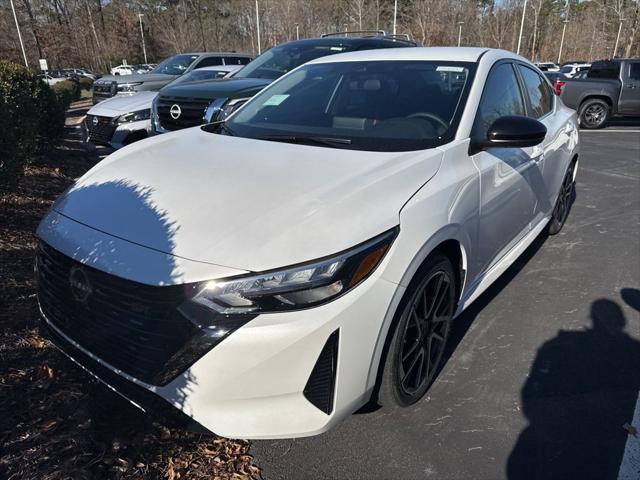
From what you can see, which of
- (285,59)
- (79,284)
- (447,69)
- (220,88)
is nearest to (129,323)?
(79,284)

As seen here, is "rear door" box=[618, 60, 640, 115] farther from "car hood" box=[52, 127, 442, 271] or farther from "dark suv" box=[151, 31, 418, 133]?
"car hood" box=[52, 127, 442, 271]

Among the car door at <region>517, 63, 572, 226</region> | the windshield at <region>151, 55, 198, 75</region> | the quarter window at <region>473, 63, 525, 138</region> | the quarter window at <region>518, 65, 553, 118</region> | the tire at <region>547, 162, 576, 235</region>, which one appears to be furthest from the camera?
the windshield at <region>151, 55, 198, 75</region>

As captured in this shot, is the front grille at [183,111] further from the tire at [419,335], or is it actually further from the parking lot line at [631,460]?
the parking lot line at [631,460]

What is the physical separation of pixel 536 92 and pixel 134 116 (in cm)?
566

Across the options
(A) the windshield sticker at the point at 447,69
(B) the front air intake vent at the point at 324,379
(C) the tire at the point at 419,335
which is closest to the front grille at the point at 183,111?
(A) the windshield sticker at the point at 447,69

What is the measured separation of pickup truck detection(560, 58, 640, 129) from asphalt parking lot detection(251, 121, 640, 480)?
10798 mm

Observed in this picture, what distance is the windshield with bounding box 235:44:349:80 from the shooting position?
673 cm

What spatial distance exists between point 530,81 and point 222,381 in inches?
142

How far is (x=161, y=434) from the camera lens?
2275 mm

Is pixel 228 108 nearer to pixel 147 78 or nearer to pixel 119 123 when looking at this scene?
pixel 119 123

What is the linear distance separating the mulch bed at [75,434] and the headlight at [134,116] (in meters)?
4.81

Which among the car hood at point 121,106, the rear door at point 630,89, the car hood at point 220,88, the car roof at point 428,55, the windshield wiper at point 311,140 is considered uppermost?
the car roof at point 428,55

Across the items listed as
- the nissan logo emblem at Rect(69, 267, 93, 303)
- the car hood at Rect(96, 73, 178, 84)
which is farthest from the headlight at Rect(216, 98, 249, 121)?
the car hood at Rect(96, 73, 178, 84)

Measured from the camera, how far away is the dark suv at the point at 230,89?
577cm
